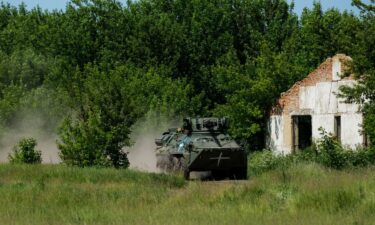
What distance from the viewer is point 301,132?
32281mm

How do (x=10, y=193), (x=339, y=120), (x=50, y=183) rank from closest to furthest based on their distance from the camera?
1. (x=10, y=193)
2. (x=50, y=183)
3. (x=339, y=120)

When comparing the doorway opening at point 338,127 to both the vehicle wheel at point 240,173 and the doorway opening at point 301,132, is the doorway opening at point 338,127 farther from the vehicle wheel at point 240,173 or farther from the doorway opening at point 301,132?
the vehicle wheel at point 240,173

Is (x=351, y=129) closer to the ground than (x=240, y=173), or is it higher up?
higher up

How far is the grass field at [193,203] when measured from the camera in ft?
37.0

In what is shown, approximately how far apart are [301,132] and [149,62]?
13.2m

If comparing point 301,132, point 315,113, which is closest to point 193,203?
point 315,113

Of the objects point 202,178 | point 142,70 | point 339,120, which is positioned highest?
point 142,70

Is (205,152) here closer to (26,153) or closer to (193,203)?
(26,153)

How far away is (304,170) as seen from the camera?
68.1 ft

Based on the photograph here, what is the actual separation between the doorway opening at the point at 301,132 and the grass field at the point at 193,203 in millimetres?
11751

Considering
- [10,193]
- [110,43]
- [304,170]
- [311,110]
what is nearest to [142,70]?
[110,43]

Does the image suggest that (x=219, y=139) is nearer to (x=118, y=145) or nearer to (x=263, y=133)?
(x=118, y=145)

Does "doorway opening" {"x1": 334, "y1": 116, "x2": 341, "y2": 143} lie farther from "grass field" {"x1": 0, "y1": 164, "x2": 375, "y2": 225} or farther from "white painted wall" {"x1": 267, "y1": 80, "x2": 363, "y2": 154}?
"grass field" {"x1": 0, "y1": 164, "x2": 375, "y2": 225}

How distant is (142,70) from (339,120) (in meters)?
14.7
